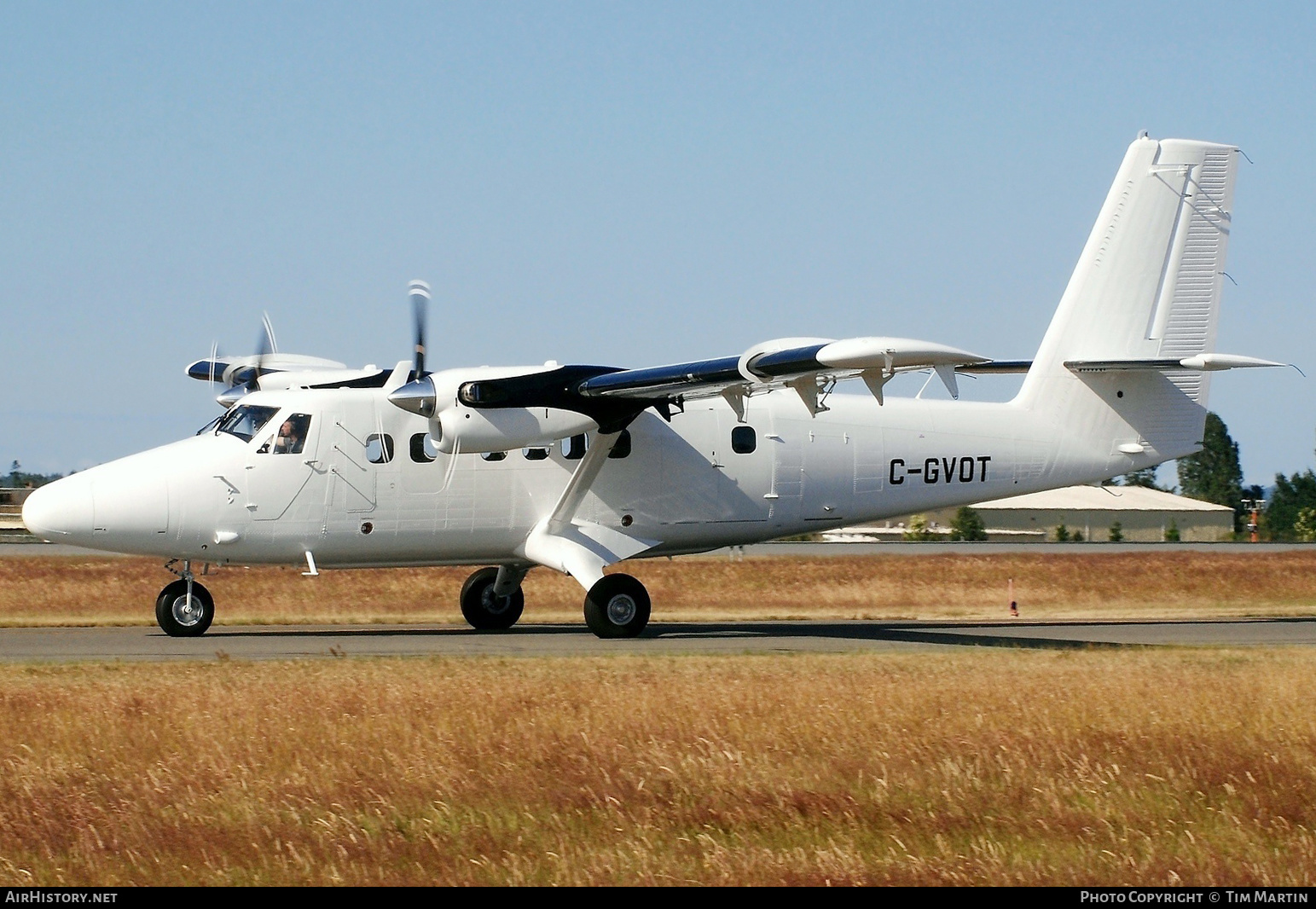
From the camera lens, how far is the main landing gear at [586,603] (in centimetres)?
1955

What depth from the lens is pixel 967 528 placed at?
6906cm

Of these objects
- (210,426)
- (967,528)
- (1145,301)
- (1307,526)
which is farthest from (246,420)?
(1307,526)

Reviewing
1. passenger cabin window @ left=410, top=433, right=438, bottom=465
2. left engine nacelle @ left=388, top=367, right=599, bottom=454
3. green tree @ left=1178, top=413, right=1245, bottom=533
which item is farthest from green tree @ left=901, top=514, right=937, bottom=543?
green tree @ left=1178, top=413, right=1245, bottom=533

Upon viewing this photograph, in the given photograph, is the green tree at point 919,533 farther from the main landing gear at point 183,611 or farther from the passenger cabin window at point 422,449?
the main landing gear at point 183,611

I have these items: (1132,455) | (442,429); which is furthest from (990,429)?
(442,429)

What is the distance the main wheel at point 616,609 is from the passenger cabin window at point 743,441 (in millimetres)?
2750

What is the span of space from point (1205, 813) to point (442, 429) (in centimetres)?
1131

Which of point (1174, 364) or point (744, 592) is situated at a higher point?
point (1174, 364)

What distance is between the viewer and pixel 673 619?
80.0 ft

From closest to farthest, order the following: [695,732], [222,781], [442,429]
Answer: [222,781]
[695,732]
[442,429]

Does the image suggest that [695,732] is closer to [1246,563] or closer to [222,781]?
[222,781]

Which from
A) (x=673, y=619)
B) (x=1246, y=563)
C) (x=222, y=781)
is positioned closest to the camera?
(x=222, y=781)

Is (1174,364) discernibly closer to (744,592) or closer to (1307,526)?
(744,592)

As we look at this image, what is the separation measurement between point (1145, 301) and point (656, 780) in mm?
15552
